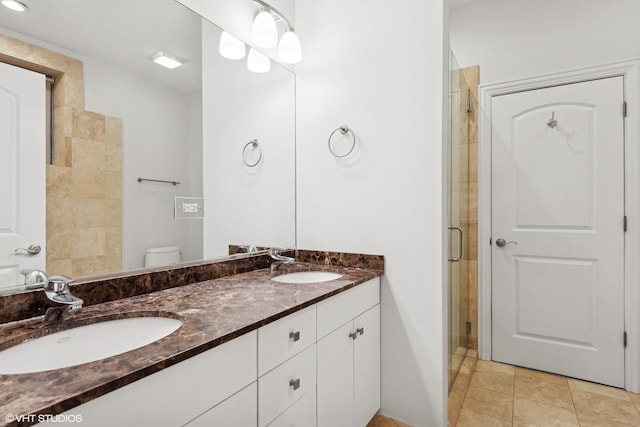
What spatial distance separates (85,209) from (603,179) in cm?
290

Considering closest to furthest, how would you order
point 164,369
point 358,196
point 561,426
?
point 164,369 < point 561,426 < point 358,196

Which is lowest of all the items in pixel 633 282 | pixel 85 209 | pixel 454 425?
pixel 454 425

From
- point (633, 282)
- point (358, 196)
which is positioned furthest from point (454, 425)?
point (633, 282)

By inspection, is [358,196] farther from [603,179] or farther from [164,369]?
[603,179]

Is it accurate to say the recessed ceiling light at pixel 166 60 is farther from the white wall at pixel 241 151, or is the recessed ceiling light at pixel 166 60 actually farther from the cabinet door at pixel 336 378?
the cabinet door at pixel 336 378

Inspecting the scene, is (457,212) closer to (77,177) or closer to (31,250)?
(77,177)

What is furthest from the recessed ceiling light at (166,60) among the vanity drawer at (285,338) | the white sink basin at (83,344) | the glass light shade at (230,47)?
the vanity drawer at (285,338)

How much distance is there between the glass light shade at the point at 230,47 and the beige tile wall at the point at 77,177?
722mm

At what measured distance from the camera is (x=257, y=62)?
197 centimetres

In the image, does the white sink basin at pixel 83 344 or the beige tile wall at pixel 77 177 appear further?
the beige tile wall at pixel 77 177

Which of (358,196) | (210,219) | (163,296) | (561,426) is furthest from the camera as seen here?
→ (358,196)

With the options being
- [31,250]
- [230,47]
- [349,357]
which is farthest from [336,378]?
[230,47]

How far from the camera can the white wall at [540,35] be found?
2.21 m

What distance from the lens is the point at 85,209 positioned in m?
1.20
